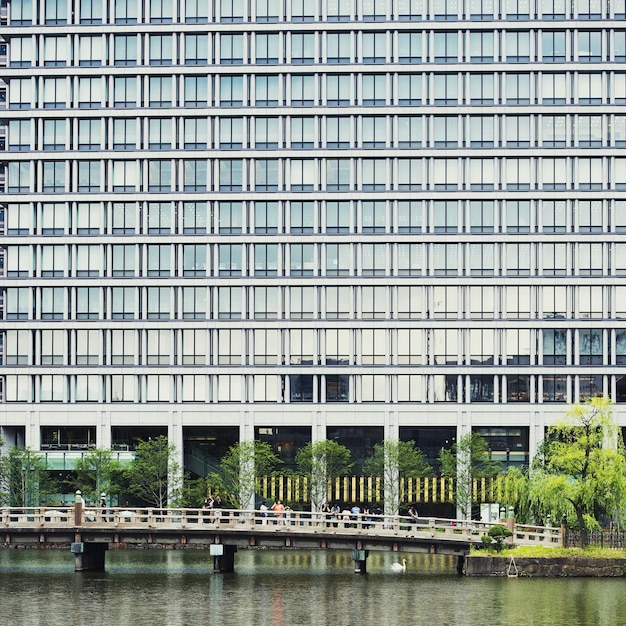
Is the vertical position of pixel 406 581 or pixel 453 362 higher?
pixel 453 362

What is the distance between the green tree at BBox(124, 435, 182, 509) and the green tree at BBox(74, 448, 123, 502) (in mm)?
1247

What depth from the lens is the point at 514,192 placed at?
116 metres

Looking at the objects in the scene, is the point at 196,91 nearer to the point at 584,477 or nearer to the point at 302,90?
the point at 302,90

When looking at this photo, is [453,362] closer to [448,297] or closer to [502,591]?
[448,297]

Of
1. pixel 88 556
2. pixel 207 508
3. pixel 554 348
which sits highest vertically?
pixel 554 348

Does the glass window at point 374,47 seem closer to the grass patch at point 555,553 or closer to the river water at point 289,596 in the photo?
the river water at point 289,596

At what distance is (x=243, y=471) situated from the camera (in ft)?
363

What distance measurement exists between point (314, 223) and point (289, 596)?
56.7 metres

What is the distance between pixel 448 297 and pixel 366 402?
11.1m

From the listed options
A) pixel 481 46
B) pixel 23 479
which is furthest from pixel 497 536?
pixel 481 46

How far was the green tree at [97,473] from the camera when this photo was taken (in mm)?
110562

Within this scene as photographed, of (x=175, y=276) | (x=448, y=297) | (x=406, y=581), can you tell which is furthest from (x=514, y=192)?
(x=406, y=581)

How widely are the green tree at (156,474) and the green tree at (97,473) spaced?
125 centimetres

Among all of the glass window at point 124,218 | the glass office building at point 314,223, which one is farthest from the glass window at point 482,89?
the glass window at point 124,218
